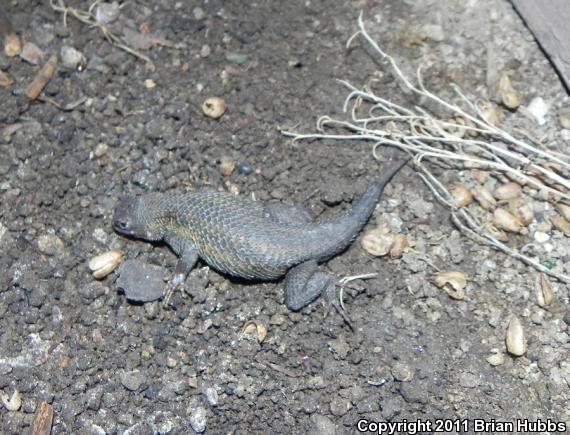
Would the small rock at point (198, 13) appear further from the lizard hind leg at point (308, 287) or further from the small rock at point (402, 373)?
the small rock at point (402, 373)

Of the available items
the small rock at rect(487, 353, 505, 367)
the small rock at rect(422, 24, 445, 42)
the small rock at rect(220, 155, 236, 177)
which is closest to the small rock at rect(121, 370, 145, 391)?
the small rock at rect(220, 155, 236, 177)

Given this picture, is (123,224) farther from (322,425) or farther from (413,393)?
(413,393)

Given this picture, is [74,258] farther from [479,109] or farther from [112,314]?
[479,109]

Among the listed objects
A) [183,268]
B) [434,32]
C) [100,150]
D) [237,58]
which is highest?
[434,32]

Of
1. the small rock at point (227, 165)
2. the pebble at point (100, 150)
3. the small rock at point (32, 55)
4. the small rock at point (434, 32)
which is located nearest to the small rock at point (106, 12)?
the small rock at point (32, 55)

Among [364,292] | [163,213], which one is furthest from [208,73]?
[364,292]

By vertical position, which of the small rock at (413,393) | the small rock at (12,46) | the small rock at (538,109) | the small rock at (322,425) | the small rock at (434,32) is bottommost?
the small rock at (322,425)

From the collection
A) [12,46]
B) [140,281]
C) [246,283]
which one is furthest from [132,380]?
[12,46]
